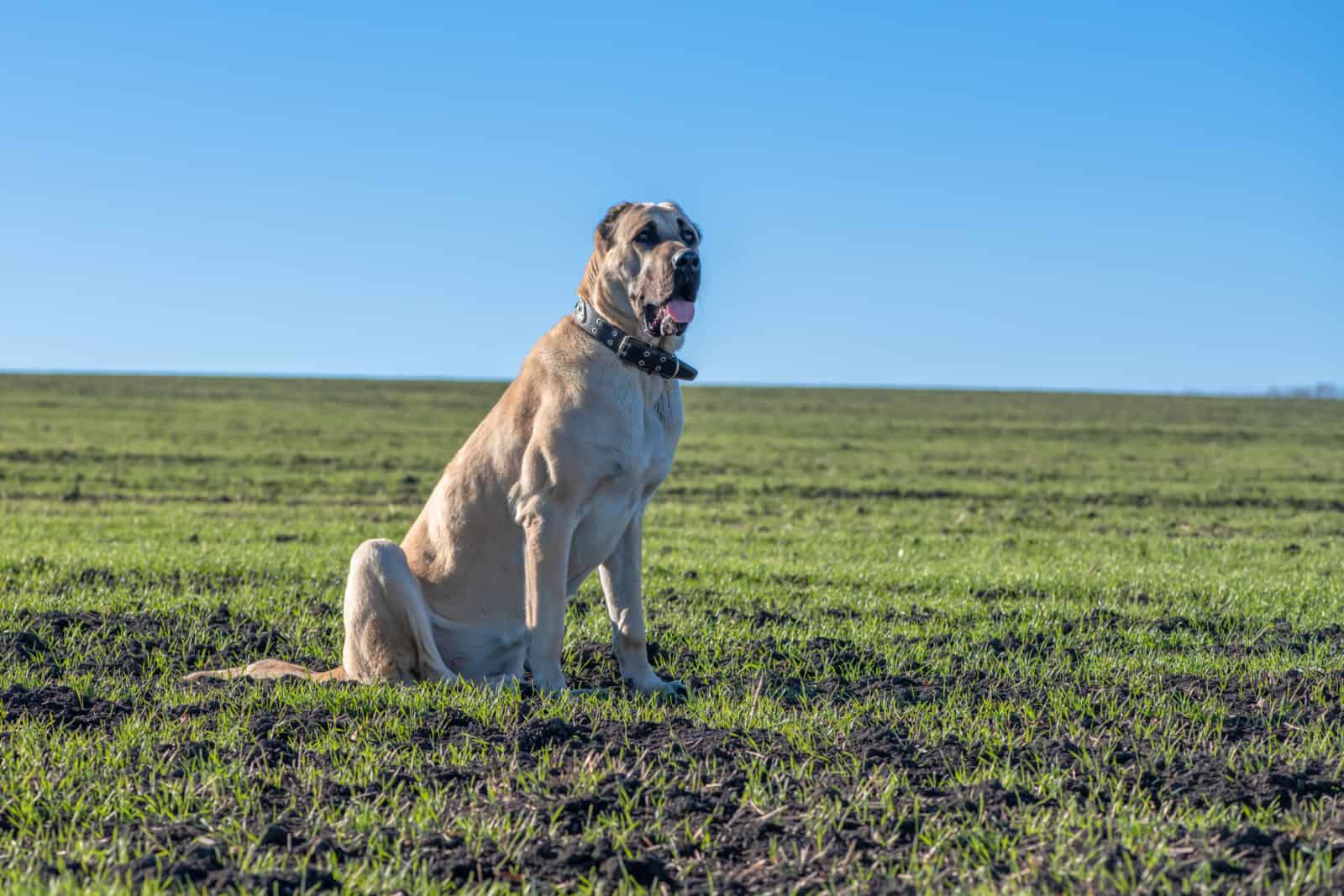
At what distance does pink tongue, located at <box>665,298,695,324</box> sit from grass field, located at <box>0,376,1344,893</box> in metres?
1.83

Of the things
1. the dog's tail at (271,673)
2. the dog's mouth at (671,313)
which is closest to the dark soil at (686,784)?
the dog's tail at (271,673)

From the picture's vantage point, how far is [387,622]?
6102 millimetres

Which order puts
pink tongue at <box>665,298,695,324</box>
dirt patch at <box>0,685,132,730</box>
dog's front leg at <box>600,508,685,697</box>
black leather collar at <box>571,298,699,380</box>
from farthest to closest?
dog's front leg at <box>600,508,685,697</box> < black leather collar at <box>571,298,699,380</box> < pink tongue at <box>665,298,695,324</box> < dirt patch at <box>0,685,132,730</box>

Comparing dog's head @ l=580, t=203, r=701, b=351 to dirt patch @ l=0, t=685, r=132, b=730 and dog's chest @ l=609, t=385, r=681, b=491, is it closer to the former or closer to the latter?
dog's chest @ l=609, t=385, r=681, b=491

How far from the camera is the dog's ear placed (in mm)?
6203

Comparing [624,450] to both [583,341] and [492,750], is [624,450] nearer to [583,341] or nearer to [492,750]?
[583,341]

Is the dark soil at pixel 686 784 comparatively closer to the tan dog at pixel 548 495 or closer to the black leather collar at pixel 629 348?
the tan dog at pixel 548 495

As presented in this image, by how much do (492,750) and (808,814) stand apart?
4.73 feet

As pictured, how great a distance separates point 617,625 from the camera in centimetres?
661

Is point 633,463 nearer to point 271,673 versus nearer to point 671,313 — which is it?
point 671,313

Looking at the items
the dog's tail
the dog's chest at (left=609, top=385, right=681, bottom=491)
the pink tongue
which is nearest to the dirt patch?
the dog's tail

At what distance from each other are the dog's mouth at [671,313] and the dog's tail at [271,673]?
235 cm

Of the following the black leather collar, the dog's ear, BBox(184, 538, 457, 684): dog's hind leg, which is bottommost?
BBox(184, 538, 457, 684): dog's hind leg

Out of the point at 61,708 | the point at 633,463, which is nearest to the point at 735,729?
the point at 633,463
